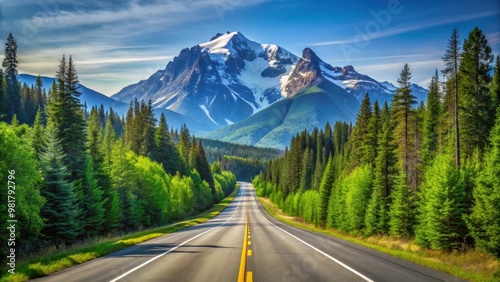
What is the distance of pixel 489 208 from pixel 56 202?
2959cm

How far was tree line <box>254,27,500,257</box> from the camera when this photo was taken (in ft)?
84.5

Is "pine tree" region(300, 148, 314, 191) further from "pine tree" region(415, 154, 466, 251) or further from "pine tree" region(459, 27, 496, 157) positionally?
"pine tree" region(415, 154, 466, 251)

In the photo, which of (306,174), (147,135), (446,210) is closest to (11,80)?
(147,135)

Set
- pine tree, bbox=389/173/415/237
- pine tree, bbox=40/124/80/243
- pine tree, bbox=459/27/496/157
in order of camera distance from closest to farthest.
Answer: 1. pine tree, bbox=40/124/80/243
2. pine tree, bbox=389/173/415/237
3. pine tree, bbox=459/27/496/157

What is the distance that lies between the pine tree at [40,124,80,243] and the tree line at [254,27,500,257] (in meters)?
26.7

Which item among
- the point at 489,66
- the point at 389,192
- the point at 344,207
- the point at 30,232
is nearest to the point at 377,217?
the point at 389,192

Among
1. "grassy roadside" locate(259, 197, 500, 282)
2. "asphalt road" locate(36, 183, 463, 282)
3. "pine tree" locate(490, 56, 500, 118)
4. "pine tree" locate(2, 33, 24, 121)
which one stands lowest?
"grassy roadside" locate(259, 197, 500, 282)

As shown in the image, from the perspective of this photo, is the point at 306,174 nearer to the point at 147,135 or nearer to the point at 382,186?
the point at 147,135

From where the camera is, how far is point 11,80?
349 ft

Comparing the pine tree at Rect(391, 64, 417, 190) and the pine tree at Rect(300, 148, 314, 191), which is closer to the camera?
the pine tree at Rect(391, 64, 417, 190)

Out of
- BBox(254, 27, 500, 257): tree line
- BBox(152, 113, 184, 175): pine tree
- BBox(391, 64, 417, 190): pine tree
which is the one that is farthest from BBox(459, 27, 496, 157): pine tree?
BBox(152, 113, 184, 175): pine tree

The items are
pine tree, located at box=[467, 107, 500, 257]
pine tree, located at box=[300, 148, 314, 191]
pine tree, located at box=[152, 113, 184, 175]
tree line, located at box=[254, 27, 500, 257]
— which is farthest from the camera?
pine tree, located at box=[300, 148, 314, 191]

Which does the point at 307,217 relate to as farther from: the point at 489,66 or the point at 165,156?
the point at 489,66

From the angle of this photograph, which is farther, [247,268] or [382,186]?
[382,186]
